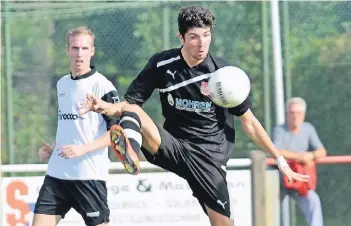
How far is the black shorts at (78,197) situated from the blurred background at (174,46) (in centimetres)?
292

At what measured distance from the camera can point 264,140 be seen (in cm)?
747

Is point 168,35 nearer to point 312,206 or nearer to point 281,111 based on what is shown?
point 281,111

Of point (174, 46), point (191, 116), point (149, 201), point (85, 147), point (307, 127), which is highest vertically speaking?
point (174, 46)

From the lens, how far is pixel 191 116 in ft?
24.1

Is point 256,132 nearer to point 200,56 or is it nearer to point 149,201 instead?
point 200,56

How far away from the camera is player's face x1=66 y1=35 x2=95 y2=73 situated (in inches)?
318

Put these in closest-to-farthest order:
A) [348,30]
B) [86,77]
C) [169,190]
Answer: [86,77] → [169,190] → [348,30]

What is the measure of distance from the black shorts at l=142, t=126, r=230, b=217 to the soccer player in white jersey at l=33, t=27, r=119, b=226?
2.80ft

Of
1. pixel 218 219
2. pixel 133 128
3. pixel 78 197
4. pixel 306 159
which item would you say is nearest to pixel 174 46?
pixel 306 159

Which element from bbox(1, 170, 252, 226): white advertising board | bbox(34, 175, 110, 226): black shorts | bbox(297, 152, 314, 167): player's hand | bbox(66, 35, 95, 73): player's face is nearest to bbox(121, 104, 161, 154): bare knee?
bbox(66, 35, 95, 73): player's face

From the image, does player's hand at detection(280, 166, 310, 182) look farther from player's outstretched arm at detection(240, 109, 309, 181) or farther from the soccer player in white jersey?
the soccer player in white jersey

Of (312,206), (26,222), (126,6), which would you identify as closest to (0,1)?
(126,6)

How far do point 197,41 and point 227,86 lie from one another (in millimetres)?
386

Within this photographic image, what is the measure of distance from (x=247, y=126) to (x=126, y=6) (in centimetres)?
396
